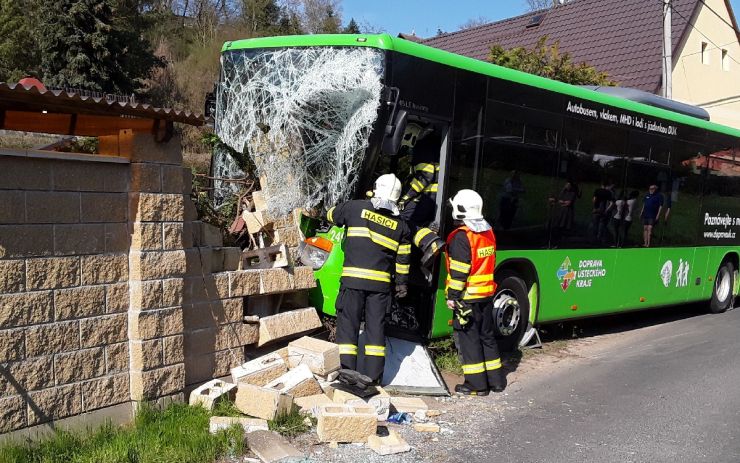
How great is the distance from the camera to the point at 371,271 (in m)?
6.20

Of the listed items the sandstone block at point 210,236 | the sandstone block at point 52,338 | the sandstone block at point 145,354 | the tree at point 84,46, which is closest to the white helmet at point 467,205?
the sandstone block at point 210,236

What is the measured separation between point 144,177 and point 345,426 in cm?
231

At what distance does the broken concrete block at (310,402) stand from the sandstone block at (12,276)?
2.20 metres

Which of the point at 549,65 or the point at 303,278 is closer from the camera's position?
the point at 303,278

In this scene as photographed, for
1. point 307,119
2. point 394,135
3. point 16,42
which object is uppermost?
point 16,42

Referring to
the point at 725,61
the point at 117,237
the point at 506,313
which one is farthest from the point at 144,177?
the point at 725,61

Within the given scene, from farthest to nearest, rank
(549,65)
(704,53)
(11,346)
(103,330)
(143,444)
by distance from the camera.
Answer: (704,53) → (549,65) → (103,330) → (143,444) → (11,346)

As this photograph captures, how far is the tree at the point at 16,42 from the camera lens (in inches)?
957

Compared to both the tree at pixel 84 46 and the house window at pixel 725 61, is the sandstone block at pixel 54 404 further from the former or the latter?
the house window at pixel 725 61

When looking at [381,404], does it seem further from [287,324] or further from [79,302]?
[79,302]

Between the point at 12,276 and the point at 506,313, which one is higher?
the point at 12,276

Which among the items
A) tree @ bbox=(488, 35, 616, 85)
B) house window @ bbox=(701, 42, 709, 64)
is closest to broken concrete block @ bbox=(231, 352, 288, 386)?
tree @ bbox=(488, 35, 616, 85)

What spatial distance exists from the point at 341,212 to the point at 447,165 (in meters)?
1.24

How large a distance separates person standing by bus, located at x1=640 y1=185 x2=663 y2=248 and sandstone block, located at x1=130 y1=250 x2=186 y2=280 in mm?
6864
